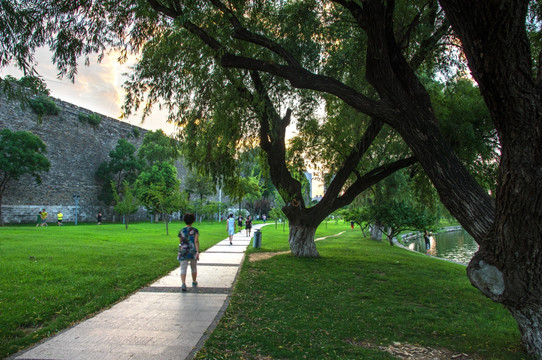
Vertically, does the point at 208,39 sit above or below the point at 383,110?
above

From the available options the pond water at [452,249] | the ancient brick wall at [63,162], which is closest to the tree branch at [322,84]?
the pond water at [452,249]

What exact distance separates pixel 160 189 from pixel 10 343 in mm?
16953

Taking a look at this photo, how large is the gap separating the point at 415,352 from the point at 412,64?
6.03m

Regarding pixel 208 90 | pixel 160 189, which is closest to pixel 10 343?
pixel 208 90

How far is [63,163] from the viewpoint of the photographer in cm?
3089

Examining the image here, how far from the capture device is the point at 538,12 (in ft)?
17.6

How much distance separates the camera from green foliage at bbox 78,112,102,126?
3269 centimetres

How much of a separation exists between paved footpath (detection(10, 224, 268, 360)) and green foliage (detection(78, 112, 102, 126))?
31.3 meters

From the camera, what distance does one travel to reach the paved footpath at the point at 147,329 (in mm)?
3445

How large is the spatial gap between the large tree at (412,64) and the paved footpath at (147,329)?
3417 mm

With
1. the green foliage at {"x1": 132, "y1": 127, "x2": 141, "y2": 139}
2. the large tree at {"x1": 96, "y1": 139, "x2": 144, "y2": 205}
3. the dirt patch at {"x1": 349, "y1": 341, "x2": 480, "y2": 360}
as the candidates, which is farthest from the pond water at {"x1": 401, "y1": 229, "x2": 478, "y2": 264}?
the green foliage at {"x1": 132, "y1": 127, "x2": 141, "y2": 139}

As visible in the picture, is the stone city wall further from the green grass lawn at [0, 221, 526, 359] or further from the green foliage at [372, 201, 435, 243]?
the green foliage at [372, 201, 435, 243]

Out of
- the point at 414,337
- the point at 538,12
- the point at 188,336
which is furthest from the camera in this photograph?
the point at 538,12

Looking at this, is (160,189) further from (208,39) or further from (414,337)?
(414,337)
